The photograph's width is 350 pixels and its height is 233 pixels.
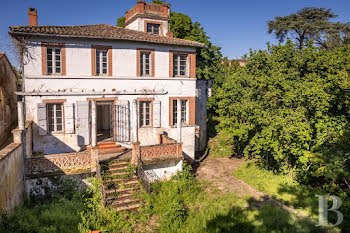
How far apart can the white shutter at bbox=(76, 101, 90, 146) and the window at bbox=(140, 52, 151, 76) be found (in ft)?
12.3

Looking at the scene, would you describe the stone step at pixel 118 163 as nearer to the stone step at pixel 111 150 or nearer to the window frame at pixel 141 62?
the stone step at pixel 111 150

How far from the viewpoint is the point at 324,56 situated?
13.7 meters

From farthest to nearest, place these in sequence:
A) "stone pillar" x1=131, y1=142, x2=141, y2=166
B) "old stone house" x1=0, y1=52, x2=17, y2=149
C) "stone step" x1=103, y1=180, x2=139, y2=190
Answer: "old stone house" x1=0, y1=52, x2=17, y2=149, "stone pillar" x1=131, y1=142, x2=141, y2=166, "stone step" x1=103, y1=180, x2=139, y2=190

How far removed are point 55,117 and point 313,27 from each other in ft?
93.9

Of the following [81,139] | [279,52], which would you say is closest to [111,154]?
[81,139]

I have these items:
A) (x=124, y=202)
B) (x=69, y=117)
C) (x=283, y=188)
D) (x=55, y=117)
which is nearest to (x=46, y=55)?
(x=55, y=117)

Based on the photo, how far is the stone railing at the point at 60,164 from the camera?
10438mm

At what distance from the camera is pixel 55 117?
13219 mm

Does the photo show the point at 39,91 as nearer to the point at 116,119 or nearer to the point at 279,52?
the point at 116,119

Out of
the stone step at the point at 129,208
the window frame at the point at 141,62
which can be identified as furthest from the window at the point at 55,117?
the stone step at the point at 129,208

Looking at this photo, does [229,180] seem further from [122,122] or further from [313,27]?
[313,27]

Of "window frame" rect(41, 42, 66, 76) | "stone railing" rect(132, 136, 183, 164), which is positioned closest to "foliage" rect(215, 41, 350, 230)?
"stone railing" rect(132, 136, 183, 164)

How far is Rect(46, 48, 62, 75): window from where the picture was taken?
13.1m

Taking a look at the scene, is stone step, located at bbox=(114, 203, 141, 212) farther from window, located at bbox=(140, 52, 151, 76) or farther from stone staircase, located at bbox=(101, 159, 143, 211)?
window, located at bbox=(140, 52, 151, 76)
